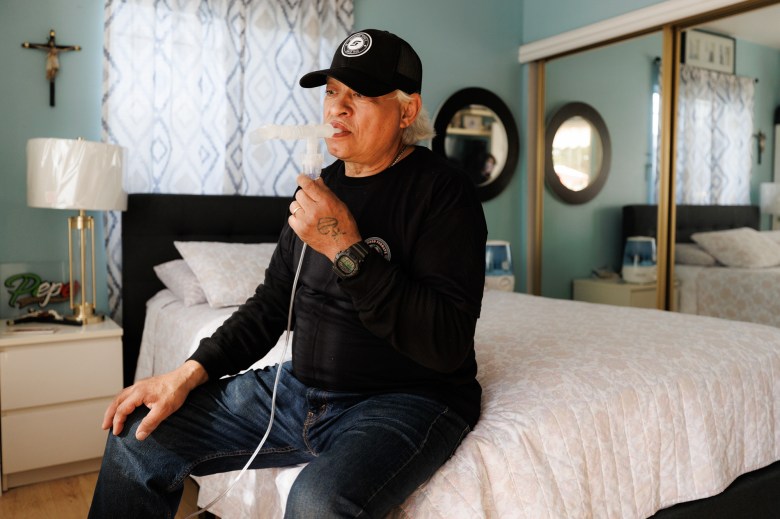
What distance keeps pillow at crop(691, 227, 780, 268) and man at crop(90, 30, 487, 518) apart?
98.0 inches

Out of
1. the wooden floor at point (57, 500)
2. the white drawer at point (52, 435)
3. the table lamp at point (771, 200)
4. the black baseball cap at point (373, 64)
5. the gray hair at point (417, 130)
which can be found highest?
the black baseball cap at point (373, 64)

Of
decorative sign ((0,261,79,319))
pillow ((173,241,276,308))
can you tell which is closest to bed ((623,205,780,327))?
pillow ((173,241,276,308))

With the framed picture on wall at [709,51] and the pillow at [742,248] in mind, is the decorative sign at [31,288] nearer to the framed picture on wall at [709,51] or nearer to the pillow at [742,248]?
the pillow at [742,248]

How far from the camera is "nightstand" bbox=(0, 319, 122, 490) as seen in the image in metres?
2.23

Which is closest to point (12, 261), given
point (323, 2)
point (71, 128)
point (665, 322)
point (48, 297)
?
point (48, 297)

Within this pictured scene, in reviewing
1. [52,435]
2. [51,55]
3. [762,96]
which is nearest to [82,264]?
[52,435]

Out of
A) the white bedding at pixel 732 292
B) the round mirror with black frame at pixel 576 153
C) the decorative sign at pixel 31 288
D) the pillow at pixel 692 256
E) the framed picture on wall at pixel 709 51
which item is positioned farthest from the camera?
the round mirror with black frame at pixel 576 153

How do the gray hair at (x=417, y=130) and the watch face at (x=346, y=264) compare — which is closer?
the watch face at (x=346, y=264)

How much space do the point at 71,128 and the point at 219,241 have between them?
31.3 inches

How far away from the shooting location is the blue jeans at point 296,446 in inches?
38.4

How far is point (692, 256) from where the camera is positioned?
345cm

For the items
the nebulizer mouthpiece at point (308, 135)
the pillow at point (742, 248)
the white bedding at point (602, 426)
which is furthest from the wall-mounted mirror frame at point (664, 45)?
the nebulizer mouthpiece at point (308, 135)

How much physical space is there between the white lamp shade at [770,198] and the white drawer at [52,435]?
3180 millimetres

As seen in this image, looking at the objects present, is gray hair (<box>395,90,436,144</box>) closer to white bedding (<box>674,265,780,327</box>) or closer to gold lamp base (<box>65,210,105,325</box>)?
gold lamp base (<box>65,210,105,325</box>)
